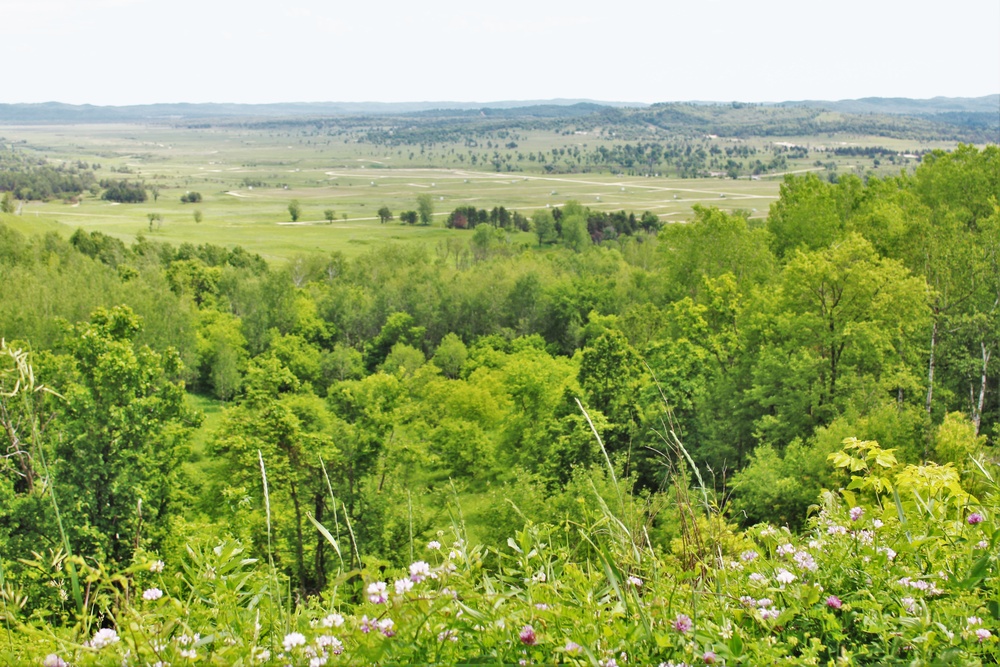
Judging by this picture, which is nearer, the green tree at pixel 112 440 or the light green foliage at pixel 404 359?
the green tree at pixel 112 440

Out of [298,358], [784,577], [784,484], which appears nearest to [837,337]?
[784,484]

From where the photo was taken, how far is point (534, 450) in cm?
3016

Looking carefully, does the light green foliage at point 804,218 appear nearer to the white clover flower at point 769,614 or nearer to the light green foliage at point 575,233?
the white clover flower at point 769,614

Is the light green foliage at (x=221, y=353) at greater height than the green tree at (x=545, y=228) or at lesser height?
lesser

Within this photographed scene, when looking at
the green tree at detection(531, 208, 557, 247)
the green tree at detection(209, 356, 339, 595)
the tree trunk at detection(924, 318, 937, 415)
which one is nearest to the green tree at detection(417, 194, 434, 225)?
the green tree at detection(531, 208, 557, 247)

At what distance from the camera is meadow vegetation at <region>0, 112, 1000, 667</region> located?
3.03 meters

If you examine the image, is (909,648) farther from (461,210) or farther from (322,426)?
(461,210)

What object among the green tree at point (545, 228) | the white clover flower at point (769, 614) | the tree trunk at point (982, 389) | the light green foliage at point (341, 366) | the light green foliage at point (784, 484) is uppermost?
the white clover flower at point (769, 614)

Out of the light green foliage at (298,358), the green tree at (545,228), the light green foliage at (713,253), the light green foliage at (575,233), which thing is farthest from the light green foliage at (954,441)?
the green tree at (545,228)

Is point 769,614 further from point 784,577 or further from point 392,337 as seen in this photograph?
point 392,337

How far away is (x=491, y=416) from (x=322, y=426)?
17.1 m

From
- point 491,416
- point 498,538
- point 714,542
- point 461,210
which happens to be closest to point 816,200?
point 491,416

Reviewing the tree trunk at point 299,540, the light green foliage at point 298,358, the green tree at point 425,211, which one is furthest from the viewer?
the green tree at point 425,211

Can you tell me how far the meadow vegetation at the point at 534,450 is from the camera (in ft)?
9.93
